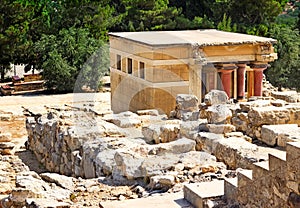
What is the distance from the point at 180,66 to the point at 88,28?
47.1 ft

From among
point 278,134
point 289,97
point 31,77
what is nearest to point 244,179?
point 278,134

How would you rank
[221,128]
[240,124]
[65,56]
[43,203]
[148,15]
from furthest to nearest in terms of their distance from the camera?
[148,15], [65,56], [240,124], [221,128], [43,203]

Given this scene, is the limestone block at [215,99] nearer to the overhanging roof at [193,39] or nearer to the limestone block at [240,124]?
the limestone block at [240,124]

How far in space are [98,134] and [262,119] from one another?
3.34 metres

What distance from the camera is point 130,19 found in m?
33.1

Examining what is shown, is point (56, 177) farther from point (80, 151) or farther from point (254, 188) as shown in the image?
point (254, 188)

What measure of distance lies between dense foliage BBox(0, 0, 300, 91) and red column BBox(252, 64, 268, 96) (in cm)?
948

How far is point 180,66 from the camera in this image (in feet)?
52.5

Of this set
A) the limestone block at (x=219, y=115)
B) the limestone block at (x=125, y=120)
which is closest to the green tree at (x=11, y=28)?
the limestone block at (x=125, y=120)

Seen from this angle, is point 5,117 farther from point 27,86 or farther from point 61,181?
point 61,181

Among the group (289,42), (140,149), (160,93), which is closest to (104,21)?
(289,42)

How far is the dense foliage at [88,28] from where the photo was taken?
2714cm

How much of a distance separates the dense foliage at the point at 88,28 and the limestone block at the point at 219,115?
15.8m

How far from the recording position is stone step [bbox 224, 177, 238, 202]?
6.83 m
